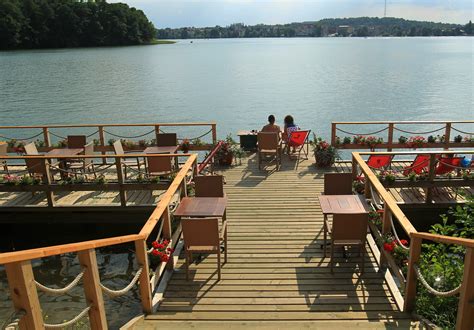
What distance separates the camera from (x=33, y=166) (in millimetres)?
9812

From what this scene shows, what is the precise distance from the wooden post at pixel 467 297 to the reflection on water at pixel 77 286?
4.28 metres

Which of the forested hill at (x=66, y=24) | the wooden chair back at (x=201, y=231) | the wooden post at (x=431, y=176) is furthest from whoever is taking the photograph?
the forested hill at (x=66, y=24)

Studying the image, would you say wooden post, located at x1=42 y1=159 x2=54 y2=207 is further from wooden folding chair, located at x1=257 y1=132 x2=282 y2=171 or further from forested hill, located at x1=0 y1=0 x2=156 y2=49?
forested hill, located at x1=0 y1=0 x2=156 y2=49

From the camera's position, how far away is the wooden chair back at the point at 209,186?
7383mm

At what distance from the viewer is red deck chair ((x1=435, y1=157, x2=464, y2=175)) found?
937 centimetres

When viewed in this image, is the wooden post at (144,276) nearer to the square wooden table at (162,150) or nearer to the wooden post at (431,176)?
the square wooden table at (162,150)

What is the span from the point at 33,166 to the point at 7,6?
258ft

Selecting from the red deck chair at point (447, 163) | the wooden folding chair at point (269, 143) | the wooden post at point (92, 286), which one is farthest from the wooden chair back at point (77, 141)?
the red deck chair at point (447, 163)

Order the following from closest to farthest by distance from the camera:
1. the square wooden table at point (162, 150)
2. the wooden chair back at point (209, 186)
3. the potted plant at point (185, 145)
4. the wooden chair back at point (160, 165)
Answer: the wooden chair back at point (209, 186)
the wooden chair back at point (160, 165)
the square wooden table at point (162, 150)
the potted plant at point (185, 145)

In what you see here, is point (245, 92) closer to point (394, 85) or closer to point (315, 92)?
point (315, 92)

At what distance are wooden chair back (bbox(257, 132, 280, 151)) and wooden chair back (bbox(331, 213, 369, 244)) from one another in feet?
15.9

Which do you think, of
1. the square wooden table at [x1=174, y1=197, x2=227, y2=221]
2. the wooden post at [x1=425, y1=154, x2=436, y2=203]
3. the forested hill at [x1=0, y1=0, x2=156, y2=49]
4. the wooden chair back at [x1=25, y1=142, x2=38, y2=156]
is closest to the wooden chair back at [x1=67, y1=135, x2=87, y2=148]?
the wooden chair back at [x1=25, y1=142, x2=38, y2=156]

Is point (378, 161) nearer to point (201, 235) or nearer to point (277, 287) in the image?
point (277, 287)

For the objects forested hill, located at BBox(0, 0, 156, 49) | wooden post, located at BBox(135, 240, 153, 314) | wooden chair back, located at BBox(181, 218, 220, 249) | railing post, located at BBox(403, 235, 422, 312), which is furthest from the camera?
forested hill, located at BBox(0, 0, 156, 49)
